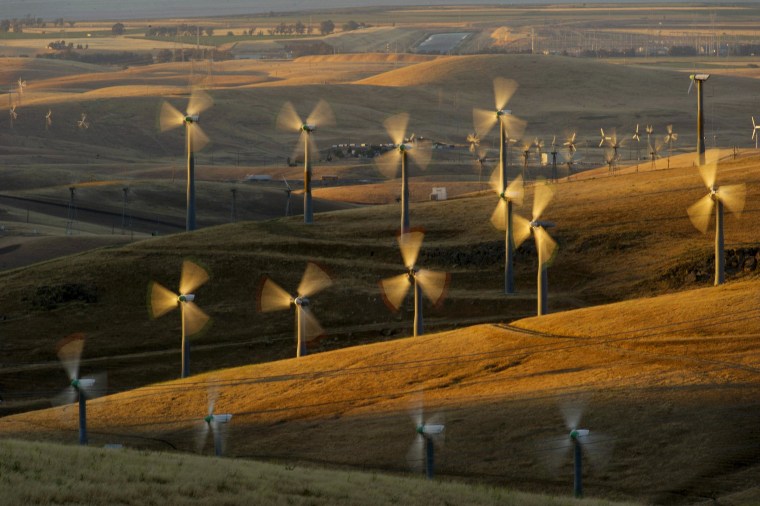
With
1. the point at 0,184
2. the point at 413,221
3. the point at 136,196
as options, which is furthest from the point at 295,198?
the point at 413,221

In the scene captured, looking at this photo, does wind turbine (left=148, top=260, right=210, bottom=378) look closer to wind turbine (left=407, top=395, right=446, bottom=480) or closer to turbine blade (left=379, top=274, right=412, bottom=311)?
turbine blade (left=379, top=274, right=412, bottom=311)

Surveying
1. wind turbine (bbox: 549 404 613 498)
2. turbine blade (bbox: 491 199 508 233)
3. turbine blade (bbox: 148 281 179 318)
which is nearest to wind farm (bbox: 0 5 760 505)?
wind turbine (bbox: 549 404 613 498)

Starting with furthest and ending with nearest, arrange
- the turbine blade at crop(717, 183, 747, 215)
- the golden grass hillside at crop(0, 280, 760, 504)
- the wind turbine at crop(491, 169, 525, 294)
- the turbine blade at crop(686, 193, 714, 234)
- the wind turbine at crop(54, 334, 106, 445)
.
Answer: the turbine blade at crop(717, 183, 747, 215) < the turbine blade at crop(686, 193, 714, 234) < the wind turbine at crop(491, 169, 525, 294) < the wind turbine at crop(54, 334, 106, 445) < the golden grass hillside at crop(0, 280, 760, 504)

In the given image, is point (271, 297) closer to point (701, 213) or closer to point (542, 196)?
point (542, 196)

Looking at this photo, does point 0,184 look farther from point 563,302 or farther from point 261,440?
point 261,440

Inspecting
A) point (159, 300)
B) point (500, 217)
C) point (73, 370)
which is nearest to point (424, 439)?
point (73, 370)
